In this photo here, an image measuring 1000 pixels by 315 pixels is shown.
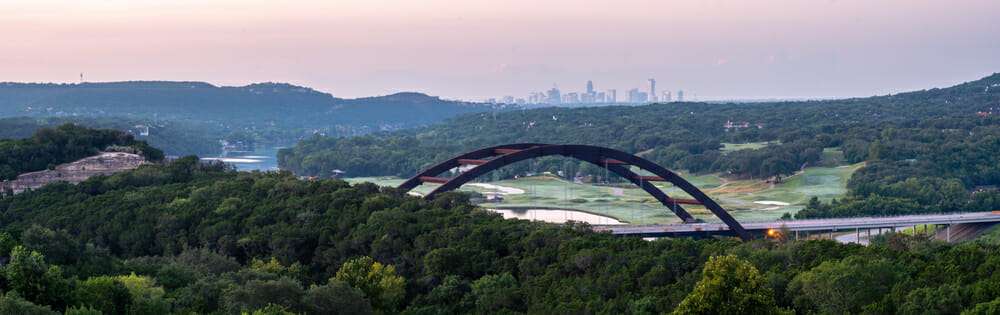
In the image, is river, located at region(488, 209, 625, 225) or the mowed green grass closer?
river, located at region(488, 209, 625, 225)

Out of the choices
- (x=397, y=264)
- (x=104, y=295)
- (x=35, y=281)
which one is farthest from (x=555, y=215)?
(x=35, y=281)

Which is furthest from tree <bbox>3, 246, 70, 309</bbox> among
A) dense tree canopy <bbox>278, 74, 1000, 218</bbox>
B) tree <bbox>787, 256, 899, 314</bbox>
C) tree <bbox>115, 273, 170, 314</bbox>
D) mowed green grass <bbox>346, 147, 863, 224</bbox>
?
dense tree canopy <bbox>278, 74, 1000, 218</bbox>

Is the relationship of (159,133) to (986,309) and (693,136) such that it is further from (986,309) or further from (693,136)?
(986,309)

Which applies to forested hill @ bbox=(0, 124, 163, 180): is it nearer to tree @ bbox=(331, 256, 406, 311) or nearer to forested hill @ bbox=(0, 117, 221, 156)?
tree @ bbox=(331, 256, 406, 311)

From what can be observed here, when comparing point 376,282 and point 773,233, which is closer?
point 376,282

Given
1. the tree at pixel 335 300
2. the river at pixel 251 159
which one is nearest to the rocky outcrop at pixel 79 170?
the tree at pixel 335 300

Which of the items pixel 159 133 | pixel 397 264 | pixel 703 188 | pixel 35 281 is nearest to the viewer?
pixel 35 281
